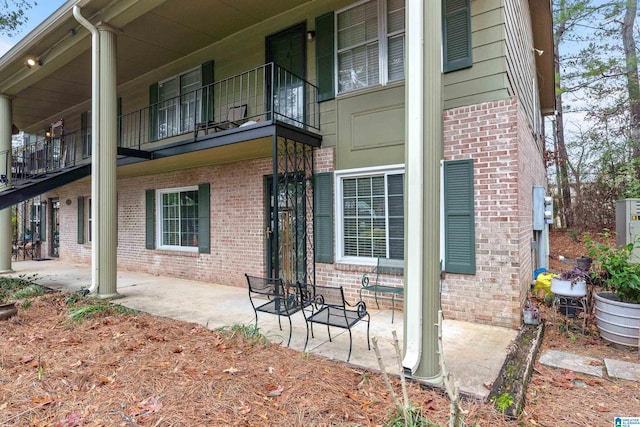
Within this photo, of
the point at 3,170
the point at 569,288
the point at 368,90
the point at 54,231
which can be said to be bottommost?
the point at 569,288

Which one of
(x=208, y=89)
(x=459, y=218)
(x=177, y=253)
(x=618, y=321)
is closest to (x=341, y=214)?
(x=459, y=218)

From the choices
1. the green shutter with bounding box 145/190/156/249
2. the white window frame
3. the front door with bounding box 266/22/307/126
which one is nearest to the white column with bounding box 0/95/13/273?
the green shutter with bounding box 145/190/156/249

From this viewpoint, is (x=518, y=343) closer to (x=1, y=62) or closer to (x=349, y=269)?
(x=349, y=269)

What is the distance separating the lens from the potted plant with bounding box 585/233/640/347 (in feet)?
12.3

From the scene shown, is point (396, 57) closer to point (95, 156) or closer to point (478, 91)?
point (478, 91)

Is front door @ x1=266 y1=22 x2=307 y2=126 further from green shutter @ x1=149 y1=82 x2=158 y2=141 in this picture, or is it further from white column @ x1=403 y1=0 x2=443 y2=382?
green shutter @ x1=149 y1=82 x2=158 y2=141

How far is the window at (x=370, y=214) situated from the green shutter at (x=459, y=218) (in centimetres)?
74

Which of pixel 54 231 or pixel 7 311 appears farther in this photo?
pixel 54 231

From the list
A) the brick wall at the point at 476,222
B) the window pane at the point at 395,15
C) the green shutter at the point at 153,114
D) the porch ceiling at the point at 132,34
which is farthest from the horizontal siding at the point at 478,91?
the green shutter at the point at 153,114

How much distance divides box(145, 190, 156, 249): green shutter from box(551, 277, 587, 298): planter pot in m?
8.69

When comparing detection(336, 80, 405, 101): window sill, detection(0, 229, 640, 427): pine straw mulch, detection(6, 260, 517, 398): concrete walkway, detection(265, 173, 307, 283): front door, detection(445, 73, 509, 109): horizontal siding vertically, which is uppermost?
detection(336, 80, 405, 101): window sill

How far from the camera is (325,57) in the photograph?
238 inches

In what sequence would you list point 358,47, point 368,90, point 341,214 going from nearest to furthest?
point 368,90 < point 358,47 < point 341,214

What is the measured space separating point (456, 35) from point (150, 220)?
8.13 meters
